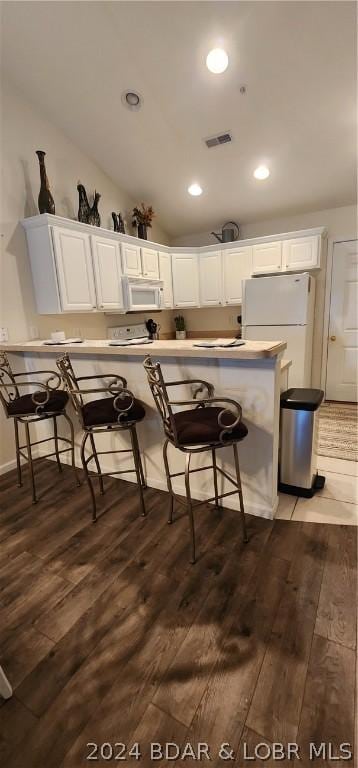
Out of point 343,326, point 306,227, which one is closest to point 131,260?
point 306,227

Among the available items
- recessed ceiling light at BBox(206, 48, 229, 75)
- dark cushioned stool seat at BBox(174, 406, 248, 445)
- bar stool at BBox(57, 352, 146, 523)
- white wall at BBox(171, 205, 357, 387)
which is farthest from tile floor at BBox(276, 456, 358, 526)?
recessed ceiling light at BBox(206, 48, 229, 75)

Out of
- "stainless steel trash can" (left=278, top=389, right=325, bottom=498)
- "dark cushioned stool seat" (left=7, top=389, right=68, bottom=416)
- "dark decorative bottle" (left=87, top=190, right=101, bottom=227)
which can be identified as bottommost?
"stainless steel trash can" (left=278, top=389, right=325, bottom=498)

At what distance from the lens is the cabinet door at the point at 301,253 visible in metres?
3.63

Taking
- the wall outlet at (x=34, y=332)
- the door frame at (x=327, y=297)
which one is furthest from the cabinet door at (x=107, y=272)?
the door frame at (x=327, y=297)

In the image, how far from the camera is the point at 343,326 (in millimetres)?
4004

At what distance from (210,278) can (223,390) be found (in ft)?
9.40

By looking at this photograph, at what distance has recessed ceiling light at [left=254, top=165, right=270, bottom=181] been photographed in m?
3.31

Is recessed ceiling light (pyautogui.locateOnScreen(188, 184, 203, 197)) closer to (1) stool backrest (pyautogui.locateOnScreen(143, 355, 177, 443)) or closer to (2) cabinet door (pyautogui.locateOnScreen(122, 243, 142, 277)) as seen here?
(2) cabinet door (pyautogui.locateOnScreen(122, 243, 142, 277))

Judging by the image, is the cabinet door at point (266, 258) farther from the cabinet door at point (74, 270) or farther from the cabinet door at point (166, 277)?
the cabinet door at point (74, 270)

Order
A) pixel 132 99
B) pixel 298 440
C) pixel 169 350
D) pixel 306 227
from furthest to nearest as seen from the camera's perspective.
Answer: pixel 306 227 → pixel 132 99 → pixel 298 440 → pixel 169 350

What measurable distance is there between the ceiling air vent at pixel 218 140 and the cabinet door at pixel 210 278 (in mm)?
1244

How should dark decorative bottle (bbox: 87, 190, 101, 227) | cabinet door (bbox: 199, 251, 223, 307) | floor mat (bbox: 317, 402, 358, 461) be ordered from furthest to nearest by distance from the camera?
cabinet door (bbox: 199, 251, 223, 307) → dark decorative bottle (bbox: 87, 190, 101, 227) → floor mat (bbox: 317, 402, 358, 461)

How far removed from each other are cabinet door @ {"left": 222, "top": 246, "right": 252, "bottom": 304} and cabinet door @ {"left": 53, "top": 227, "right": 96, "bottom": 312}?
6.15ft

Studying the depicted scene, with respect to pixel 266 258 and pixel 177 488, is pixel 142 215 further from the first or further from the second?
pixel 177 488
